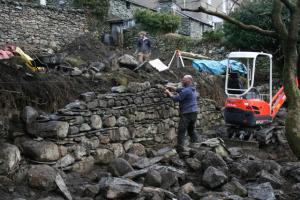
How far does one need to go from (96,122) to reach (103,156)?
702mm

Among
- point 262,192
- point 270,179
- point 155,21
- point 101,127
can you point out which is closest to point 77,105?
point 101,127

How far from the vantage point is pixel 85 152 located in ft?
25.5

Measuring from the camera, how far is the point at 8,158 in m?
6.41

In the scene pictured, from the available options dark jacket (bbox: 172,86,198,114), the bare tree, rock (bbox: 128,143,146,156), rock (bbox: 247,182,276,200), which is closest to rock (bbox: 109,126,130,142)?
rock (bbox: 128,143,146,156)

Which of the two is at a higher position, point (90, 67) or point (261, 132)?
point (90, 67)

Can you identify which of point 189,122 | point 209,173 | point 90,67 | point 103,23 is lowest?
point 209,173

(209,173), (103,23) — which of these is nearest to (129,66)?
(209,173)

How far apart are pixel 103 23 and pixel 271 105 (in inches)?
468

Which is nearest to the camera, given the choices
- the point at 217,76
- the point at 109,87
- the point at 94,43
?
the point at 109,87

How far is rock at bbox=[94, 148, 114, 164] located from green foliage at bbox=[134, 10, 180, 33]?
15.6m

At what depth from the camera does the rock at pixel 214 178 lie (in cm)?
742

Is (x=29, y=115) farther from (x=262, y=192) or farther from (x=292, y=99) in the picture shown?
(x=292, y=99)

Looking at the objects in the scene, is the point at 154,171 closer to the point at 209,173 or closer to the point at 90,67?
the point at 209,173

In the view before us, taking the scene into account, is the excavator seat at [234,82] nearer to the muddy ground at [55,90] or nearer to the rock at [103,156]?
the muddy ground at [55,90]
